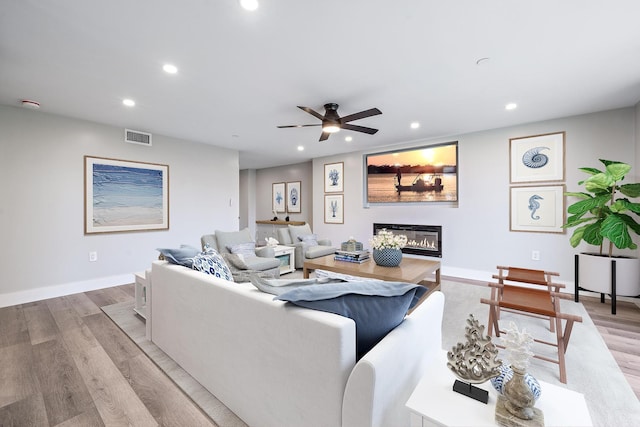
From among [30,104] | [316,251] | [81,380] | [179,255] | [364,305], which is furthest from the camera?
[316,251]

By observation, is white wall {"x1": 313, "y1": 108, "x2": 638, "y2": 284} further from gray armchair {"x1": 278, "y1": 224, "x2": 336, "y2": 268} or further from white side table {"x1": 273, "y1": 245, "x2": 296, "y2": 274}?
white side table {"x1": 273, "y1": 245, "x2": 296, "y2": 274}

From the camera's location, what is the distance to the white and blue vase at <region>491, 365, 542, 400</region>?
92cm

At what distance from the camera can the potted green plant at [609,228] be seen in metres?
2.78

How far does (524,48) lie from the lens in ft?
6.85

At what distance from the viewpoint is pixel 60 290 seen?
3.51 m

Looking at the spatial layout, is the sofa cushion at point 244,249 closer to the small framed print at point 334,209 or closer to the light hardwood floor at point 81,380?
the light hardwood floor at point 81,380

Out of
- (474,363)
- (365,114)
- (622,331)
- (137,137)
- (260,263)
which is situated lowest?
(622,331)

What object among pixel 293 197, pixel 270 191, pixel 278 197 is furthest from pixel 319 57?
pixel 270 191

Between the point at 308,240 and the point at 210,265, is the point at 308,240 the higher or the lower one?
the lower one

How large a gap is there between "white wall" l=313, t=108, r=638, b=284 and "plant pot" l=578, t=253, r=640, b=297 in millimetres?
648

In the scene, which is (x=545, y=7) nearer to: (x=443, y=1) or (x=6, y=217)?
(x=443, y=1)

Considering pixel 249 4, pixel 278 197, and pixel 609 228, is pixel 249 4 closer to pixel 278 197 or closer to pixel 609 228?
pixel 609 228

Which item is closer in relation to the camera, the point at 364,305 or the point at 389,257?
the point at 364,305

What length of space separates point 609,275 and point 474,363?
3329mm
